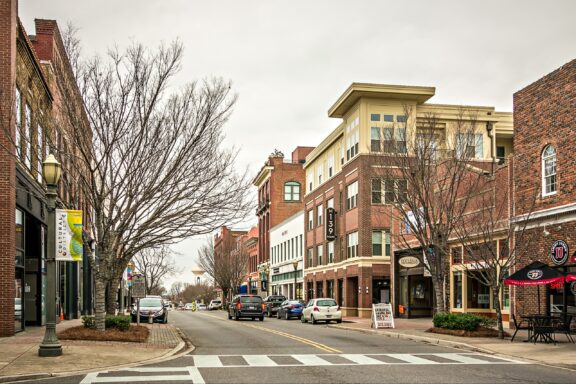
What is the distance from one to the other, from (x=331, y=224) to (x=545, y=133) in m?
28.7

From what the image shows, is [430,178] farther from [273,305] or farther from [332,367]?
[273,305]

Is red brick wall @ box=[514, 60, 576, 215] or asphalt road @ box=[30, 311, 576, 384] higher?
red brick wall @ box=[514, 60, 576, 215]

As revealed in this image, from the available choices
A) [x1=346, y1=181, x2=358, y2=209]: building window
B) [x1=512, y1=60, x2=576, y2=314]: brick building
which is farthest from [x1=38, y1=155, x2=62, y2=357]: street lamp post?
[x1=346, y1=181, x2=358, y2=209]: building window

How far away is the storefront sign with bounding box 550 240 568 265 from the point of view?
23609 mm

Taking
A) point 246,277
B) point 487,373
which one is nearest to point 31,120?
point 487,373

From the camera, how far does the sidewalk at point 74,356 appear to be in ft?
44.3

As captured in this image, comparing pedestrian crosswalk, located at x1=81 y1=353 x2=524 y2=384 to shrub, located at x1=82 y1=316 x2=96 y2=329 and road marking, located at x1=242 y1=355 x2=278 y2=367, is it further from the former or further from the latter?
shrub, located at x1=82 y1=316 x2=96 y2=329

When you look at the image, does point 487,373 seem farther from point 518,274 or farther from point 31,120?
point 31,120

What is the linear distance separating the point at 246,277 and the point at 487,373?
280 feet

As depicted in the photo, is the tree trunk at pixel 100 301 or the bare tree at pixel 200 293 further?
the bare tree at pixel 200 293

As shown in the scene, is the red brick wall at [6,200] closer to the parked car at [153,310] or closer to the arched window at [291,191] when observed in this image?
the parked car at [153,310]

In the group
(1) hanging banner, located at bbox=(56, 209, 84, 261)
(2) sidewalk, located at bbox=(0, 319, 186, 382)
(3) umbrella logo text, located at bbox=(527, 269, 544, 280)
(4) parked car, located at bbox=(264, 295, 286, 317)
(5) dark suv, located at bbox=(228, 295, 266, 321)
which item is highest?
(1) hanging banner, located at bbox=(56, 209, 84, 261)

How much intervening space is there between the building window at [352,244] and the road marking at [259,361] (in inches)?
1220

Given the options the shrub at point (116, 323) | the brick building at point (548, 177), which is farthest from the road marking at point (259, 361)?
the brick building at point (548, 177)
